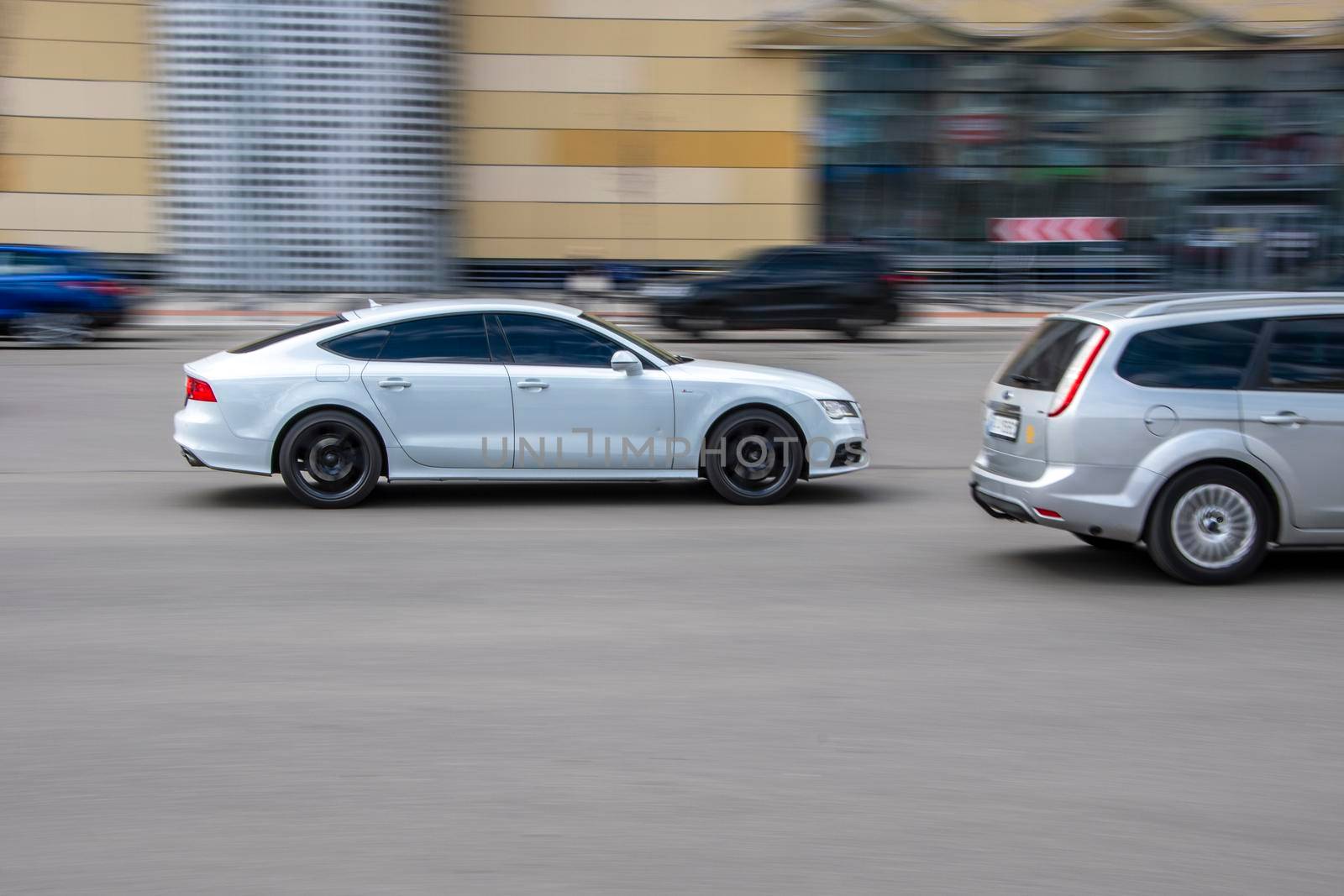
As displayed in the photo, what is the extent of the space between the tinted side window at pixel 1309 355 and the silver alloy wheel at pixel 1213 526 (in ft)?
2.04

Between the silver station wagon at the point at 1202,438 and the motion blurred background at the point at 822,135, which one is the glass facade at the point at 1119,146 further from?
the silver station wagon at the point at 1202,438

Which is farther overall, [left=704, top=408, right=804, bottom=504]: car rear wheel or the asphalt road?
[left=704, top=408, right=804, bottom=504]: car rear wheel

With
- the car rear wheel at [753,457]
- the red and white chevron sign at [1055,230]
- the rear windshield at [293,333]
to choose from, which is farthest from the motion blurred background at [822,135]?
the car rear wheel at [753,457]

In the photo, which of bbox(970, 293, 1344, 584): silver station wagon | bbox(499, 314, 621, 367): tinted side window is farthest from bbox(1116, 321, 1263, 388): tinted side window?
bbox(499, 314, 621, 367): tinted side window

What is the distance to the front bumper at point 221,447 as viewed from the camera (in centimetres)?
902

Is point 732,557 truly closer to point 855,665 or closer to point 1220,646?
point 855,665

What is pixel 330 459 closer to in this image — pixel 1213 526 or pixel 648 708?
pixel 648 708

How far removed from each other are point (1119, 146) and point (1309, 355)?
100ft

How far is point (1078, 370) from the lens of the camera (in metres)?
7.06

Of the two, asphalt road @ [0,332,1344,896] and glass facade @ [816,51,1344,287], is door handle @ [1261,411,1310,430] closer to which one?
asphalt road @ [0,332,1344,896]

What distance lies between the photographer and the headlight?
31.1 ft

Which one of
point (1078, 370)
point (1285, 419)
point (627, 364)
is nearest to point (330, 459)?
point (627, 364)

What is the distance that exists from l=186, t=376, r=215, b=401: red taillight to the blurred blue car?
41.4ft

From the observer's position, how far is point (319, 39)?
3253 centimetres
